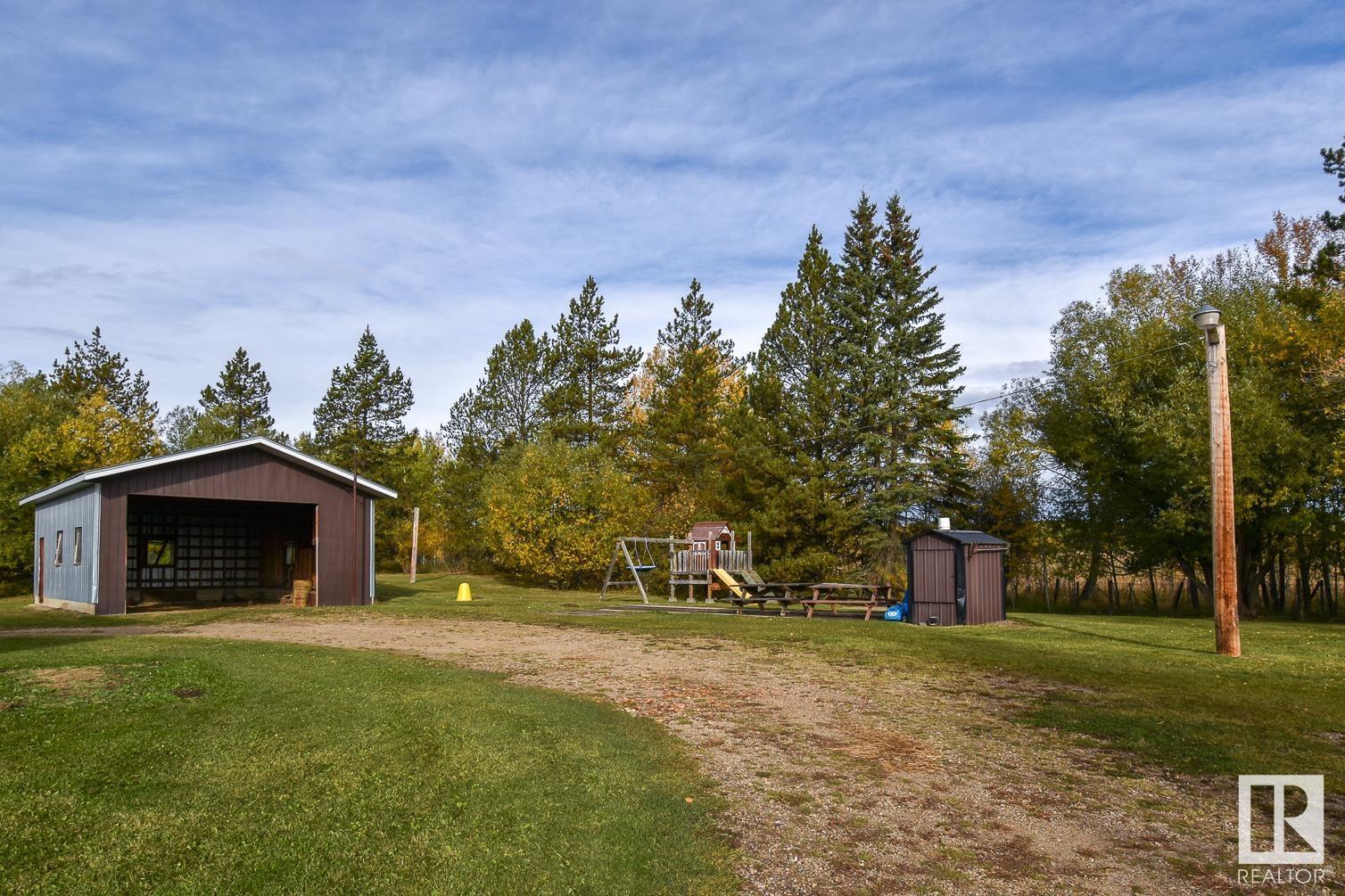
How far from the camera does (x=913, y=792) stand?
18.8ft

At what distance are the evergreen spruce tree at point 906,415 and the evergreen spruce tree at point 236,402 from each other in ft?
136

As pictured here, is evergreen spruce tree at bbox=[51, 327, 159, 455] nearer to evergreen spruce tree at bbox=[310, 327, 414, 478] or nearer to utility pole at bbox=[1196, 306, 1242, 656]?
evergreen spruce tree at bbox=[310, 327, 414, 478]

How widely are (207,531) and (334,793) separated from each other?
88.5 ft

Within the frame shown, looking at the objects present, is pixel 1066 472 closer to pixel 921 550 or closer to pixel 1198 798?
pixel 921 550

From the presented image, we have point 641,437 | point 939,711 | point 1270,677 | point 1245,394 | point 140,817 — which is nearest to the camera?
point 140,817

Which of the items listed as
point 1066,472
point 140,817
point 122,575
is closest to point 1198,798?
point 140,817

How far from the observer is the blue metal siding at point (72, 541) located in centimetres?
2120

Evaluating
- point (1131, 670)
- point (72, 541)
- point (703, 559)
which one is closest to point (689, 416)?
point (703, 559)

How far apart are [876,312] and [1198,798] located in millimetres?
30730

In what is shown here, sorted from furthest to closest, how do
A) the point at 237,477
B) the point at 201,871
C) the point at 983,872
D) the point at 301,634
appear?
the point at 237,477 → the point at 301,634 → the point at 983,872 → the point at 201,871

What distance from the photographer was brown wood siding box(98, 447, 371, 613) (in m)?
21.1

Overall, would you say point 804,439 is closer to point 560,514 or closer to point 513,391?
point 560,514

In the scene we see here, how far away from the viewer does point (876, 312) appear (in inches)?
1375

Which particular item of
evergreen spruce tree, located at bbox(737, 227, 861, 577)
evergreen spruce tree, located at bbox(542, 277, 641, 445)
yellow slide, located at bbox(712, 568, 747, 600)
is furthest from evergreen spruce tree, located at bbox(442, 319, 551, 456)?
yellow slide, located at bbox(712, 568, 747, 600)
